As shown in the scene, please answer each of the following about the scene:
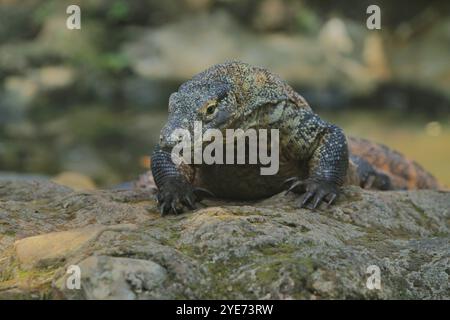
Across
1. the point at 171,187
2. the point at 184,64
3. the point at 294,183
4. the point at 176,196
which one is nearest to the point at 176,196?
the point at 176,196

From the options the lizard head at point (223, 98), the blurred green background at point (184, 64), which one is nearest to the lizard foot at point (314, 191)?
the lizard head at point (223, 98)

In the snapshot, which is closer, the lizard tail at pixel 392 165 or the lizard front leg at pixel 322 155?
the lizard front leg at pixel 322 155

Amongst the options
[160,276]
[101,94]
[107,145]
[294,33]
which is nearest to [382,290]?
[160,276]

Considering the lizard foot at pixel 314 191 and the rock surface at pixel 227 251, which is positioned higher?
the lizard foot at pixel 314 191

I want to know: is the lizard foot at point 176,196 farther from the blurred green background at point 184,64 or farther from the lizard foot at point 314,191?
the blurred green background at point 184,64

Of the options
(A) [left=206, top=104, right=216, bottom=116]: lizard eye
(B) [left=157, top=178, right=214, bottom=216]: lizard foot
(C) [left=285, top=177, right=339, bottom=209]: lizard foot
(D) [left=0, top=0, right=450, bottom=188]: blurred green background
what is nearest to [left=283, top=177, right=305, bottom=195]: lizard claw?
(C) [left=285, top=177, right=339, bottom=209]: lizard foot

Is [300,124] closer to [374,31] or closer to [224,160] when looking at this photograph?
[224,160]

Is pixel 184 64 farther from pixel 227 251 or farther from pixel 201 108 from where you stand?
pixel 227 251
